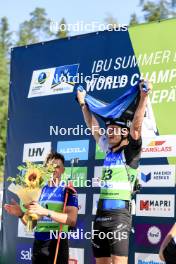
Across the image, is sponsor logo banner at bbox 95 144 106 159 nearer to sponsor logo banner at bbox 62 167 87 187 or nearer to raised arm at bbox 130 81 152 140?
sponsor logo banner at bbox 62 167 87 187

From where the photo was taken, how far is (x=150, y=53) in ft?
17.6

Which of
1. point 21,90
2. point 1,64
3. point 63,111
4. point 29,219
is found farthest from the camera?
point 1,64

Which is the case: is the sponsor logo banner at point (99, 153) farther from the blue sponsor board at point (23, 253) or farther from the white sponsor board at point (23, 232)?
the blue sponsor board at point (23, 253)

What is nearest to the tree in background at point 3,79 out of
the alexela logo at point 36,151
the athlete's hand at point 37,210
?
the alexela logo at point 36,151

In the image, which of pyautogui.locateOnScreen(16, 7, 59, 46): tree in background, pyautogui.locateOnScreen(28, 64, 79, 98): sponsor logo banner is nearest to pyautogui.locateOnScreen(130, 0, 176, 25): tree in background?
pyautogui.locateOnScreen(16, 7, 59, 46): tree in background

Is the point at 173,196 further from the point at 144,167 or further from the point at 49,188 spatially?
the point at 49,188

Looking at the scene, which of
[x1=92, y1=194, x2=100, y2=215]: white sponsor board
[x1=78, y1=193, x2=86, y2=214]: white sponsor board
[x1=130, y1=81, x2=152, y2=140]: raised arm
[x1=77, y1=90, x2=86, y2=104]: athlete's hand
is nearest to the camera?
[x1=130, y1=81, x2=152, y2=140]: raised arm

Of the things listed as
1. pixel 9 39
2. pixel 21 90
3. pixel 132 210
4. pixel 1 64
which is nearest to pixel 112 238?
pixel 132 210

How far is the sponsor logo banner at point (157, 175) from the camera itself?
16.6 ft

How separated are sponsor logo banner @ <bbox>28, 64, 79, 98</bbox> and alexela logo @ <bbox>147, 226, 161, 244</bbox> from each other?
1.77 m

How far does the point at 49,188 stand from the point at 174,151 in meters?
1.20

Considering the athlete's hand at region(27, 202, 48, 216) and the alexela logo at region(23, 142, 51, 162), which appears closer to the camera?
the athlete's hand at region(27, 202, 48, 216)

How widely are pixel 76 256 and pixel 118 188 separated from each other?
0.99 meters

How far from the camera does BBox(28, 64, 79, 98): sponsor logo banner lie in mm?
5965
